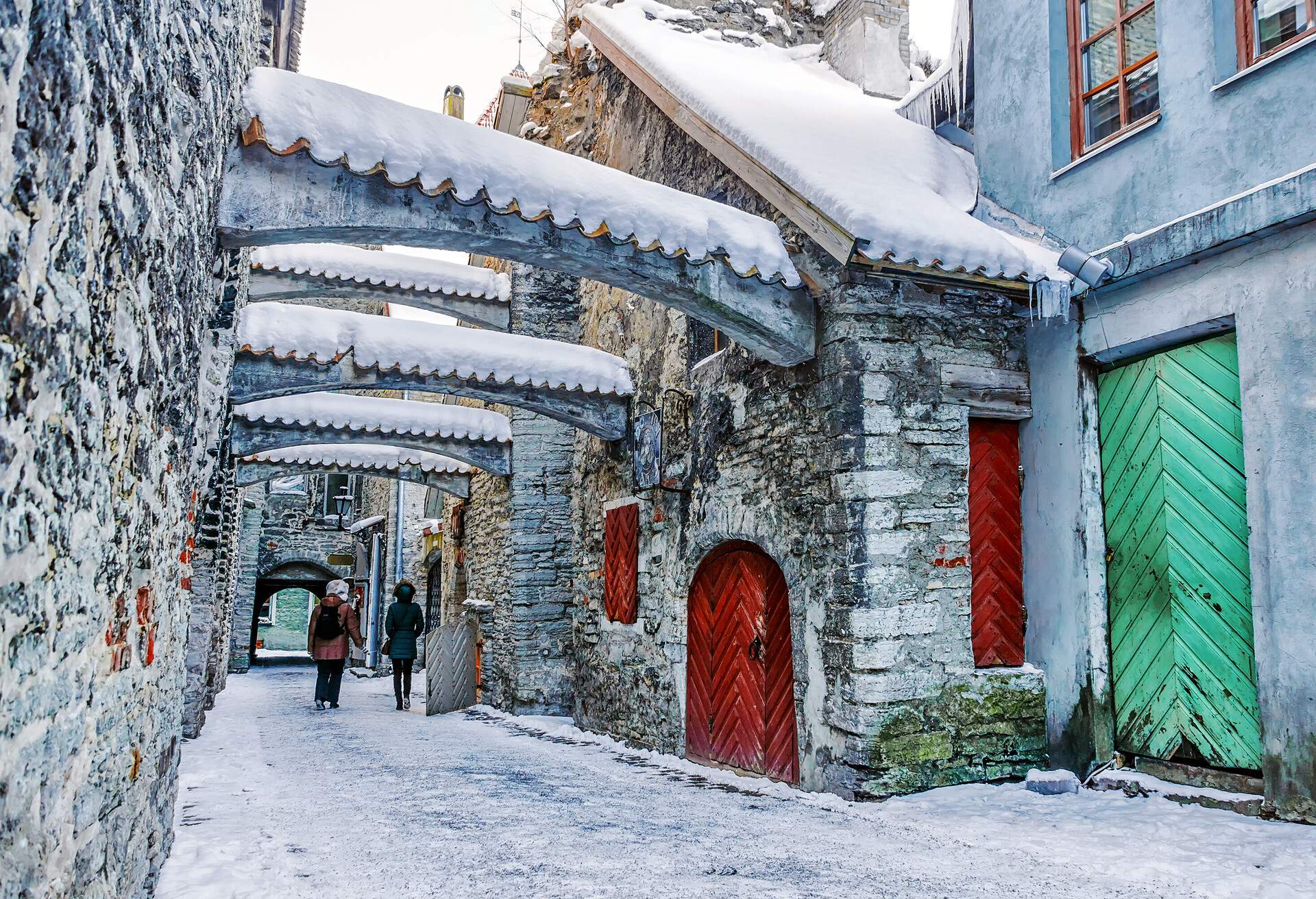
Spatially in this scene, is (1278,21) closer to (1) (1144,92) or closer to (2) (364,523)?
(1) (1144,92)

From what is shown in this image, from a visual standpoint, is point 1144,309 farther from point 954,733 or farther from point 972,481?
point 954,733

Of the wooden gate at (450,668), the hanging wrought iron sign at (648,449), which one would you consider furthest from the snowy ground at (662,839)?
the wooden gate at (450,668)

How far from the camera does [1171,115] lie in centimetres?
496

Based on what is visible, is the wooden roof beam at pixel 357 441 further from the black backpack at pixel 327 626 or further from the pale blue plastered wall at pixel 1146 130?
the pale blue plastered wall at pixel 1146 130

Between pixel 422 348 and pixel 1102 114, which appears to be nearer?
pixel 1102 114

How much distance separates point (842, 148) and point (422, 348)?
3561 millimetres

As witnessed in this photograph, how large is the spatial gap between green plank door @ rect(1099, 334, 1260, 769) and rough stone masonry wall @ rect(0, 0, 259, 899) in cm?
449

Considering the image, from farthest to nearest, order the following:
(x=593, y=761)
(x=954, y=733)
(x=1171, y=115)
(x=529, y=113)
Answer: (x=529, y=113) < (x=593, y=761) < (x=954, y=733) < (x=1171, y=115)

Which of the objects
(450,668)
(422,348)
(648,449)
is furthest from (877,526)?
(450,668)

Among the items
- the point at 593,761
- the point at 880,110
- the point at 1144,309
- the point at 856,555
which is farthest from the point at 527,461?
the point at 1144,309

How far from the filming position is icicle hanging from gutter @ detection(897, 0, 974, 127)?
22.1 ft

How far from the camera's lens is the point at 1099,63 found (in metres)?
5.62

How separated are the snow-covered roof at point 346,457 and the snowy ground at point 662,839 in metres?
4.90

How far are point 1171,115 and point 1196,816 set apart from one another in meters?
3.44
